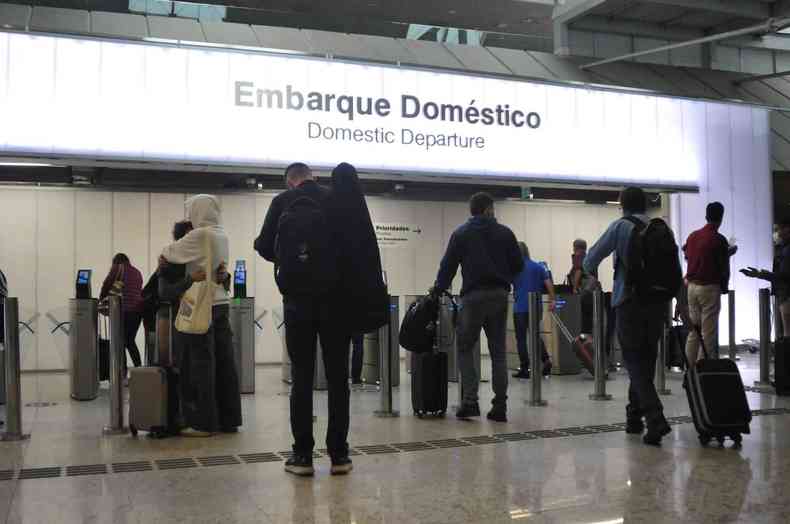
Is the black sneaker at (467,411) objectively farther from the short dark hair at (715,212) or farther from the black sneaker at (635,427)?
the short dark hair at (715,212)

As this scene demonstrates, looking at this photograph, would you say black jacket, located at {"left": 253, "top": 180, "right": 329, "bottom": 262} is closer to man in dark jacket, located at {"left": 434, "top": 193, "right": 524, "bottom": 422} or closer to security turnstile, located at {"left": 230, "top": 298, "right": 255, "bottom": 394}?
man in dark jacket, located at {"left": 434, "top": 193, "right": 524, "bottom": 422}

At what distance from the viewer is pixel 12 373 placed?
5.45 meters

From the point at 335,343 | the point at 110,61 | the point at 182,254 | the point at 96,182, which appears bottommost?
the point at 335,343

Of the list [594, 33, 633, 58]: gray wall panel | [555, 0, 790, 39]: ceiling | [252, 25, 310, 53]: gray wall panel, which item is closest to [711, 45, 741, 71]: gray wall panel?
[555, 0, 790, 39]: ceiling

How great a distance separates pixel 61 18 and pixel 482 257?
7562 millimetres

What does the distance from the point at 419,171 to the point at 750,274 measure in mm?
4110

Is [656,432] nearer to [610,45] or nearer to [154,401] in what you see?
[154,401]

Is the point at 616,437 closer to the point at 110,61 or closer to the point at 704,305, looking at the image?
the point at 704,305

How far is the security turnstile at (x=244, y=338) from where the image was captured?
820 centimetres

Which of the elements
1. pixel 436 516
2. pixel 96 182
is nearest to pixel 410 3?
pixel 96 182

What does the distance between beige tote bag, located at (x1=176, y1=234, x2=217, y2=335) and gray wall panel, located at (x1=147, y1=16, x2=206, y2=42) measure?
666 centimetres

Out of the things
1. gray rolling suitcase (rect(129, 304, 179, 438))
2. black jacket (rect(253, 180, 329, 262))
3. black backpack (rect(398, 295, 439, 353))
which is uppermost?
black jacket (rect(253, 180, 329, 262))

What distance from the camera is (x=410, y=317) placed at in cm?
613

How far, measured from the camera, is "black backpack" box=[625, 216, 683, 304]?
16.6ft
